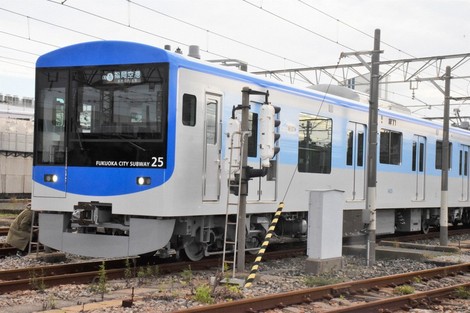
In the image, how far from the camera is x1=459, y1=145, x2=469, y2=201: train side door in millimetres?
22125

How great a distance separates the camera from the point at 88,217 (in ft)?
33.8

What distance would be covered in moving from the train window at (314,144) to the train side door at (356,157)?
1013 mm

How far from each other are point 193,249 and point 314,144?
Answer: 3.82 meters

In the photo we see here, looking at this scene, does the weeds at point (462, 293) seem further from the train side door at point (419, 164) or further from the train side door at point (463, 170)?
the train side door at point (463, 170)

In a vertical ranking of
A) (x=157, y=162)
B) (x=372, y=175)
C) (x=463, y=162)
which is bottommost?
(x=372, y=175)

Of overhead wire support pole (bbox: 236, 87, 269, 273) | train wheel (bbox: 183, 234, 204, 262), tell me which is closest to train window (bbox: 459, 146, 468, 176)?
train wheel (bbox: 183, 234, 204, 262)

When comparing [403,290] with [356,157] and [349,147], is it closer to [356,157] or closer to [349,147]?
[349,147]

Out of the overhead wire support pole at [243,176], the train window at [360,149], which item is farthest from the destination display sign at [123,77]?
the train window at [360,149]

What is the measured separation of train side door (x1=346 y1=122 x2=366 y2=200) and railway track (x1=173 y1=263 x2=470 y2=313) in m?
3.97

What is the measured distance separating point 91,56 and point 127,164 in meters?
1.98

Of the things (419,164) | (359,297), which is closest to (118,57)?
(359,297)

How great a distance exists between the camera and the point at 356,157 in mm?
15102

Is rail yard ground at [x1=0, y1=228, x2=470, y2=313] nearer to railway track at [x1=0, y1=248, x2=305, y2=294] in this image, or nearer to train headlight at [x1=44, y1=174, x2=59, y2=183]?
railway track at [x1=0, y1=248, x2=305, y2=294]

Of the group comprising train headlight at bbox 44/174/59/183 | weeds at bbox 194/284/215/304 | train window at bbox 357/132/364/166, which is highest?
train window at bbox 357/132/364/166
